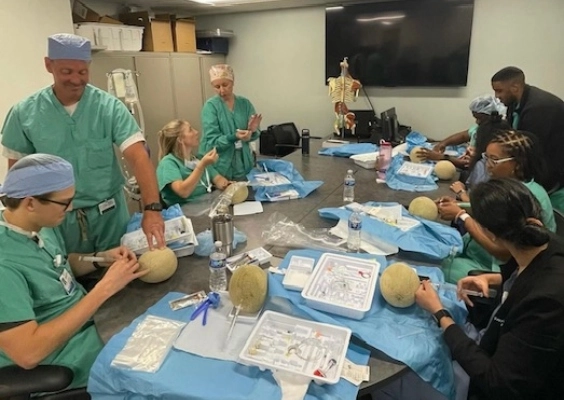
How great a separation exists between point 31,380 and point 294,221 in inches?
52.0

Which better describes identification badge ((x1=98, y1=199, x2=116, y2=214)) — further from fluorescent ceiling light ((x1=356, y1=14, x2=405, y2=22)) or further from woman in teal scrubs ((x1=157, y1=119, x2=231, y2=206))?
fluorescent ceiling light ((x1=356, y1=14, x2=405, y2=22))

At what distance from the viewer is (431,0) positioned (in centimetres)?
409

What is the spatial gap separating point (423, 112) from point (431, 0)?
3.75 ft

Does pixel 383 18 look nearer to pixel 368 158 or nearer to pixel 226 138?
pixel 368 158

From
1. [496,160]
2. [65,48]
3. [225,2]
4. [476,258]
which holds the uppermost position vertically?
[225,2]

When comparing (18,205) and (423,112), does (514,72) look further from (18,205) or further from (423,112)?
(18,205)

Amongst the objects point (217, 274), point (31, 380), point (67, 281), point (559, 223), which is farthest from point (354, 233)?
point (31, 380)

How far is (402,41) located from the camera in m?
4.34

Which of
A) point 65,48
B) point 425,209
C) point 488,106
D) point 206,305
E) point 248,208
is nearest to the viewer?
point 206,305

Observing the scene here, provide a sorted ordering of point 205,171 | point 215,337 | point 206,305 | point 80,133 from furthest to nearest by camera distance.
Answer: point 205,171
point 80,133
point 206,305
point 215,337

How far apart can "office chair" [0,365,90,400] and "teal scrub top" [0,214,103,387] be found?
8 cm

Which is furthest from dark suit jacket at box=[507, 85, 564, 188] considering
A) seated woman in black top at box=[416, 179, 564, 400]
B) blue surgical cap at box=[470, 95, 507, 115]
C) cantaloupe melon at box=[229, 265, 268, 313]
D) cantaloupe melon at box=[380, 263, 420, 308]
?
cantaloupe melon at box=[229, 265, 268, 313]

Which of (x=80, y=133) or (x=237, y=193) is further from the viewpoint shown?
(x=237, y=193)

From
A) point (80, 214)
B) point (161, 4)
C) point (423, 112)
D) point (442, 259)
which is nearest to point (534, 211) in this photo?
point (442, 259)
